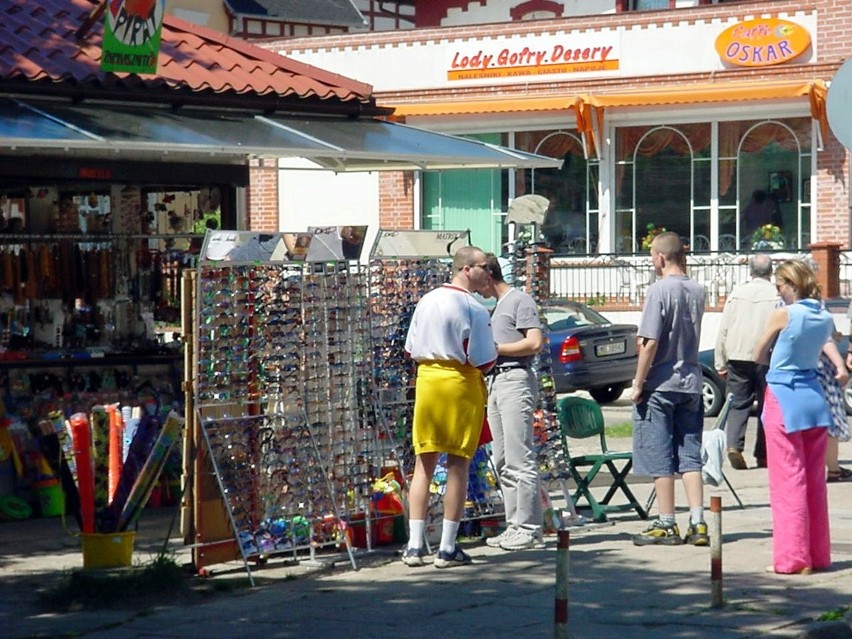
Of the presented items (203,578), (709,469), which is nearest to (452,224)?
(709,469)

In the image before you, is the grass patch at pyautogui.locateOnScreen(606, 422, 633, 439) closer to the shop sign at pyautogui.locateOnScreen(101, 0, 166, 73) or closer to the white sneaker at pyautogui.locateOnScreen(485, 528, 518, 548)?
the white sneaker at pyautogui.locateOnScreen(485, 528, 518, 548)

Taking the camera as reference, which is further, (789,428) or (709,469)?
(709,469)

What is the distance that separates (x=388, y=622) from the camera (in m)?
7.60

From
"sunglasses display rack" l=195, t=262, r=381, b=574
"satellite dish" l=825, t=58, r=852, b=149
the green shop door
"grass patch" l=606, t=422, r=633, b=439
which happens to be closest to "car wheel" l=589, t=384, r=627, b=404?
"grass patch" l=606, t=422, r=633, b=439

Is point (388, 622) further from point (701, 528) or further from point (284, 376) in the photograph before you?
point (701, 528)

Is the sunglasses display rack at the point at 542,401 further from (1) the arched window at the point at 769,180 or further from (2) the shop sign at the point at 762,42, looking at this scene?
(1) the arched window at the point at 769,180

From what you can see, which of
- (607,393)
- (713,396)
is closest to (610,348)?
(607,393)

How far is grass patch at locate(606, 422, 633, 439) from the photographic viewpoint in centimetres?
1697

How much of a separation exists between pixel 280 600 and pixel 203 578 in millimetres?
770

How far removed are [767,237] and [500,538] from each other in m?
18.6

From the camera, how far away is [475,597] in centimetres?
820

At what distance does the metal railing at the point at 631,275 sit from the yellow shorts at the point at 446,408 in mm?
17556

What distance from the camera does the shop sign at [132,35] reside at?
10844mm

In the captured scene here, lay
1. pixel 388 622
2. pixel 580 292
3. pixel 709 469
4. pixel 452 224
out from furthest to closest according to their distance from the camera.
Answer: pixel 452 224 < pixel 580 292 < pixel 709 469 < pixel 388 622
